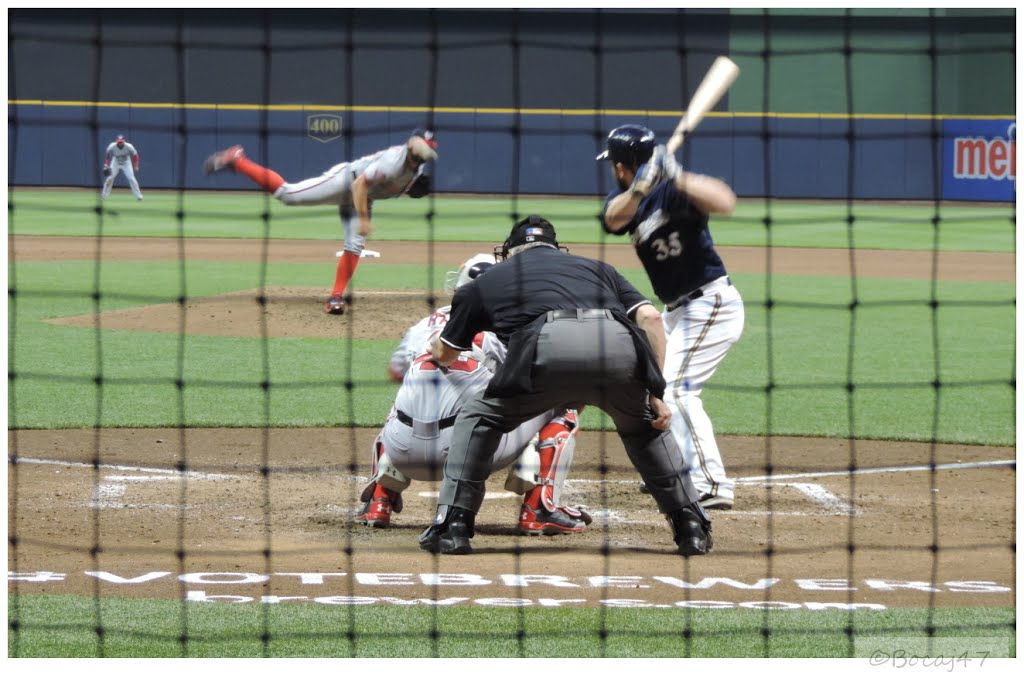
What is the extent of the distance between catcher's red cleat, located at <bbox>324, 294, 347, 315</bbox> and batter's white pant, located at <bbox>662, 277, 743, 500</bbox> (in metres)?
7.39

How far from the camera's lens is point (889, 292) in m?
17.4

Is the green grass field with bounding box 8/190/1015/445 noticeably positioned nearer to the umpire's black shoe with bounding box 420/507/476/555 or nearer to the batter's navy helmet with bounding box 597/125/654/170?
the batter's navy helmet with bounding box 597/125/654/170

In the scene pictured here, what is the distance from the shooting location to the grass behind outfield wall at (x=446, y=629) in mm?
4699

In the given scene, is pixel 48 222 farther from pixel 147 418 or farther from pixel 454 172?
pixel 147 418

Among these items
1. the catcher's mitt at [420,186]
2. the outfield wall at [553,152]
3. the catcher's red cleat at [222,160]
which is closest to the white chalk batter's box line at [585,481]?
the catcher's red cleat at [222,160]

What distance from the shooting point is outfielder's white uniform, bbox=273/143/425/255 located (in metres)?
12.4

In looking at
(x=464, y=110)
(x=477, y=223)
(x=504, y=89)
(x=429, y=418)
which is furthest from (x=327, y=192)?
(x=504, y=89)

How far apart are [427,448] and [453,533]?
48 cm

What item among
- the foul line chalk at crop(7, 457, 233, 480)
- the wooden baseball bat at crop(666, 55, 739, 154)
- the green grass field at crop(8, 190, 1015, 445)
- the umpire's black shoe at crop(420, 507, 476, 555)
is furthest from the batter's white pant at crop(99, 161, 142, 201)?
the umpire's black shoe at crop(420, 507, 476, 555)

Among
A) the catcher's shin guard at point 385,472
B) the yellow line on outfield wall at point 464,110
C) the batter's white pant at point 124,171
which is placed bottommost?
the catcher's shin guard at point 385,472

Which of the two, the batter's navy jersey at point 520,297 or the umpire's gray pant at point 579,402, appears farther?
the batter's navy jersey at point 520,297

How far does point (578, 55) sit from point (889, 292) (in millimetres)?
19986

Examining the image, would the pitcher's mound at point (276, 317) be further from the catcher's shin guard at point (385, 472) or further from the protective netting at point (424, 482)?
the catcher's shin guard at point (385, 472)

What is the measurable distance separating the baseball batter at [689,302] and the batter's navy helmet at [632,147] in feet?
0.15
